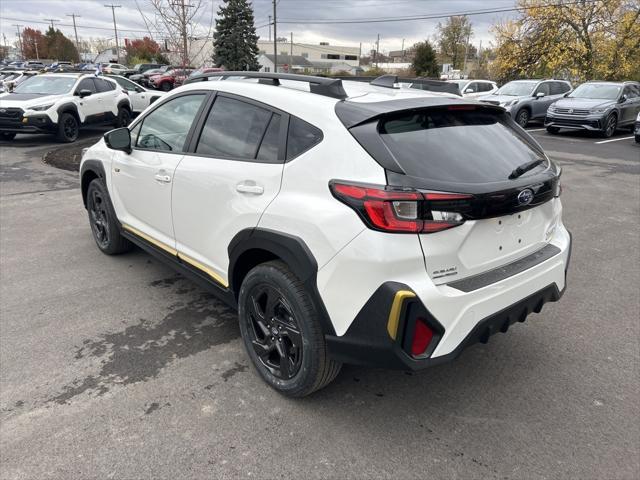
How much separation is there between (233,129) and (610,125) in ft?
51.9

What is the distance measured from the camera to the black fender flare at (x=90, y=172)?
15.1 feet

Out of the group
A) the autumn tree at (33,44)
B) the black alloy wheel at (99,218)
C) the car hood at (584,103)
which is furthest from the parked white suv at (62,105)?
the autumn tree at (33,44)

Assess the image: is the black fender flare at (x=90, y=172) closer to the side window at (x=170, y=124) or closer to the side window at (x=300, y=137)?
the side window at (x=170, y=124)

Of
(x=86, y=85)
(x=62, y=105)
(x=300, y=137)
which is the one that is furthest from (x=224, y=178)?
(x=86, y=85)

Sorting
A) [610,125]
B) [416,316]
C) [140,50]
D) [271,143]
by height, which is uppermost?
[140,50]

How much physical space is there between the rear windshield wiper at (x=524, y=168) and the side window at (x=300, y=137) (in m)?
1.03

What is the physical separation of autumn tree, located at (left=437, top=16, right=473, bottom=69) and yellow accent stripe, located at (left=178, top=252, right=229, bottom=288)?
7121cm

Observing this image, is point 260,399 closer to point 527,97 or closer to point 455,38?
point 527,97

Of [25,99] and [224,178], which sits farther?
[25,99]

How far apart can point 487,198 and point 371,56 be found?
143458 mm

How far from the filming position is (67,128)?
12.4 meters

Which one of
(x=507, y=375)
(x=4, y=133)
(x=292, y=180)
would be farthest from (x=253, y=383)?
(x=4, y=133)

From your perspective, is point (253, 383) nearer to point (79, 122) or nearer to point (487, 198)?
point (487, 198)

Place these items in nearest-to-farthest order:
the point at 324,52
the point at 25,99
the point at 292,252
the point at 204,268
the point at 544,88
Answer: the point at 292,252
the point at 204,268
the point at 25,99
the point at 544,88
the point at 324,52
